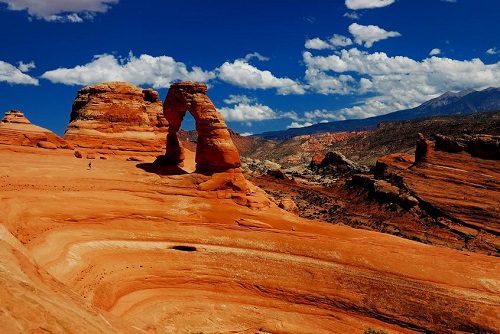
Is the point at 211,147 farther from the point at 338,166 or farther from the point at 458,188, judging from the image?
the point at 338,166

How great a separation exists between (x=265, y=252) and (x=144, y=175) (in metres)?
9.96

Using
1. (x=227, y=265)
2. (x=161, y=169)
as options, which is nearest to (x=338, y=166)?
(x=161, y=169)

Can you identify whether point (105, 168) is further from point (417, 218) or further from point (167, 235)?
point (417, 218)

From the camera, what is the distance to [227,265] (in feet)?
74.4

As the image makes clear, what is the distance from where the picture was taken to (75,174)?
26.8 m

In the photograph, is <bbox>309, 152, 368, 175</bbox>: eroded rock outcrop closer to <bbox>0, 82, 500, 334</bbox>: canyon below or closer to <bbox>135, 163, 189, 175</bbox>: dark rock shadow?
<bbox>0, 82, 500, 334</bbox>: canyon below

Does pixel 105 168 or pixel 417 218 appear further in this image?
pixel 417 218

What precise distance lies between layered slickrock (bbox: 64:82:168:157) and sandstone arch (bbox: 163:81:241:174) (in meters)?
22.7

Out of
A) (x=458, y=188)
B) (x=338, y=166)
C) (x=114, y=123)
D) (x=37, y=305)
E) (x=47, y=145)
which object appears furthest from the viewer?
(x=338, y=166)

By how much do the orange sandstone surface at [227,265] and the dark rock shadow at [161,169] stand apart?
331 centimetres

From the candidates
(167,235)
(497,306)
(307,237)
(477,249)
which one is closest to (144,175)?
(167,235)

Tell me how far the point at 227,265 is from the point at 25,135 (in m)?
31.6

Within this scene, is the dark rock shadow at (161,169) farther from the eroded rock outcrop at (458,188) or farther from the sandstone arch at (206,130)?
the eroded rock outcrop at (458,188)

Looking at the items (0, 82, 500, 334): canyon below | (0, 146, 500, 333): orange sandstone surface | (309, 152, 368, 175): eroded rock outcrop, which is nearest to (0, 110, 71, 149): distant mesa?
(0, 82, 500, 334): canyon below
